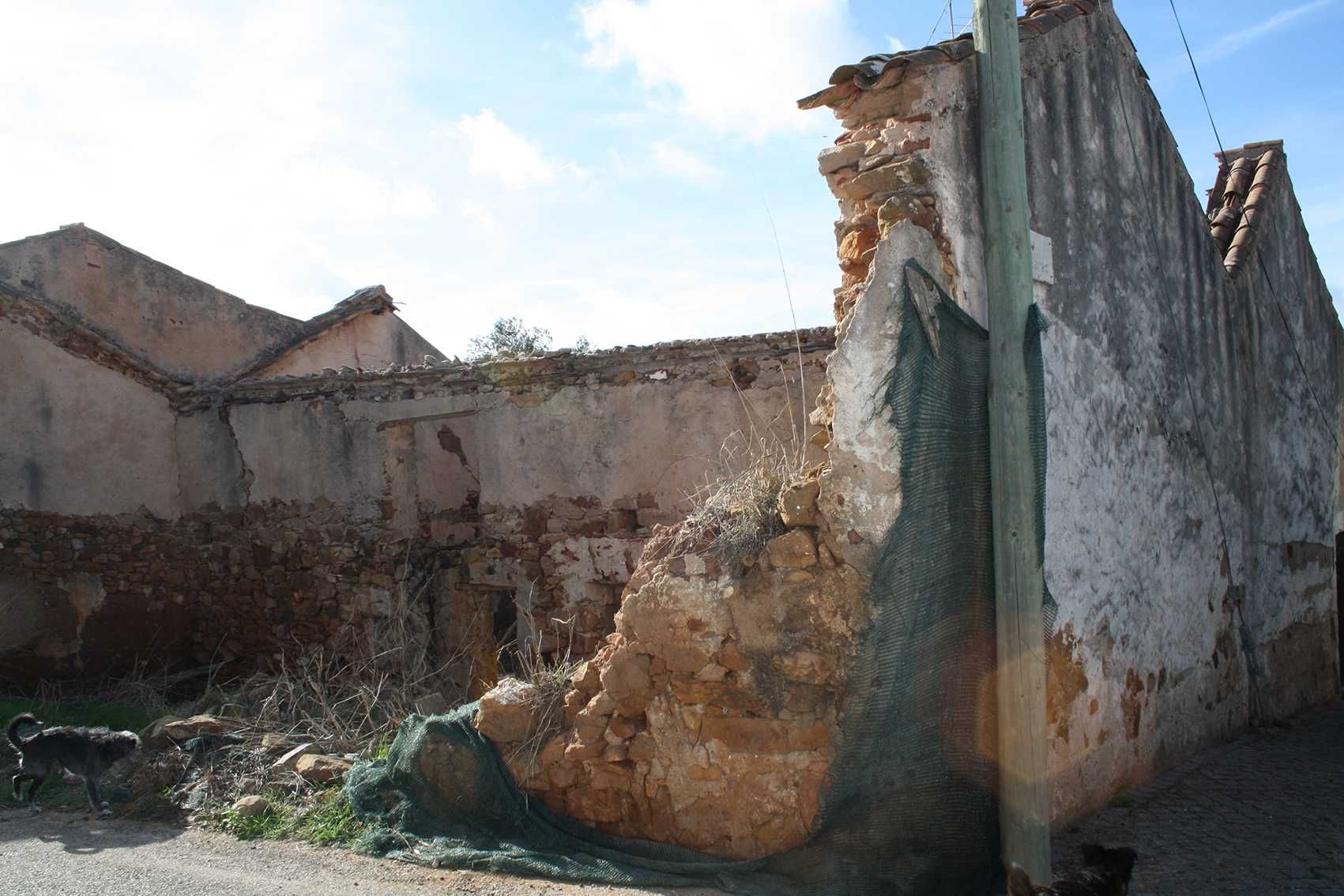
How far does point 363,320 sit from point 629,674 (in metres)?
12.0

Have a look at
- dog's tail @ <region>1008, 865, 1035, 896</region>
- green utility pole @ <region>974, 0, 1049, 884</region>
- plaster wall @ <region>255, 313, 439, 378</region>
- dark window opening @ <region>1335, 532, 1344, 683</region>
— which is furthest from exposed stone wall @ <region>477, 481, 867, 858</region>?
plaster wall @ <region>255, 313, 439, 378</region>

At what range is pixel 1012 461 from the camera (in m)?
4.82

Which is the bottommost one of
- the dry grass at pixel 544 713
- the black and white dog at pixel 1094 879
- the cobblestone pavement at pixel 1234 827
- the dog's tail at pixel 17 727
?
the cobblestone pavement at pixel 1234 827

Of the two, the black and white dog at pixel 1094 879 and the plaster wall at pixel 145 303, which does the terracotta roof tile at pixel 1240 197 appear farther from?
the plaster wall at pixel 145 303

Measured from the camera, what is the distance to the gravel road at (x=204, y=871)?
4850 mm

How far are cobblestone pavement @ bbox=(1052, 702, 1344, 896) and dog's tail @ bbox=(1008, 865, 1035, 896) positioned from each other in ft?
3.93

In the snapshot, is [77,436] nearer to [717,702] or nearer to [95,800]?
[95,800]

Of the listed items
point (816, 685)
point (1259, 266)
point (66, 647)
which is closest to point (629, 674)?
point (816, 685)

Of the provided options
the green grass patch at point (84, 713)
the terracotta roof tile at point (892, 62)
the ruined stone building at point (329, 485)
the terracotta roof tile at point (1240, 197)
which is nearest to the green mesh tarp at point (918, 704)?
the terracotta roof tile at point (892, 62)

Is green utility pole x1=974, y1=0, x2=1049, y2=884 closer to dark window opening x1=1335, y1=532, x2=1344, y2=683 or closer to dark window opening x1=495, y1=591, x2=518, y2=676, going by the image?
dark window opening x1=495, y1=591, x2=518, y2=676

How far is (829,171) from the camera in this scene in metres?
5.51

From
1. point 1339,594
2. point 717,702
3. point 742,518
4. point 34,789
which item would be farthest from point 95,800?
point 1339,594

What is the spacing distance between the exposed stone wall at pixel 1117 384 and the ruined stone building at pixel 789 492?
1.1 inches

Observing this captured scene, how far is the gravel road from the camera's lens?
4.85 metres
